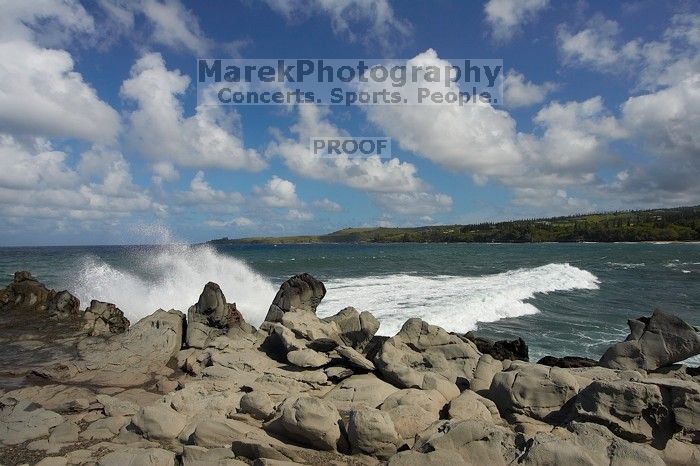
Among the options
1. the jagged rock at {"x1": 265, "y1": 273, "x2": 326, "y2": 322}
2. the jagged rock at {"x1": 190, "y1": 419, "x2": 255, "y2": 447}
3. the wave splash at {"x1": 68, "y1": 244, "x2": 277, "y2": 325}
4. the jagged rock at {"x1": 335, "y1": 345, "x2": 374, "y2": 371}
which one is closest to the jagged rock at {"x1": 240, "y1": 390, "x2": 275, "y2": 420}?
the jagged rock at {"x1": 190, "y1": 419, "x2": 255, "y2": 447}

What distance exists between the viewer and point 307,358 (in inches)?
542

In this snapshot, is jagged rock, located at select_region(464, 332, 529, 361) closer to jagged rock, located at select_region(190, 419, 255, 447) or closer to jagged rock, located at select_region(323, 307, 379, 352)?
jagged rock, located at select_region(323, 307, 379, 352)

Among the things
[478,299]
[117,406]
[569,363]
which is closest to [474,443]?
[569,363]

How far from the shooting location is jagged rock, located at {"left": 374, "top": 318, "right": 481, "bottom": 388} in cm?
1231

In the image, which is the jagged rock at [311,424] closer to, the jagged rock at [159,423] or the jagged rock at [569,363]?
the jagged rock at [159,423]

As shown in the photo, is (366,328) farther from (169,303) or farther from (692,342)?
(169,303)

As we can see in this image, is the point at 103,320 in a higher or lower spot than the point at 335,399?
higher

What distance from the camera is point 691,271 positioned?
5328 centimetres

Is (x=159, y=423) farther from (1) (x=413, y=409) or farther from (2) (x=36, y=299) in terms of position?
(2) (x=36, y=299)

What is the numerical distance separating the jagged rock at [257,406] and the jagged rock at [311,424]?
100 cm

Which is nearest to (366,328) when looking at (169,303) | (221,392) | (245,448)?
(221,392)

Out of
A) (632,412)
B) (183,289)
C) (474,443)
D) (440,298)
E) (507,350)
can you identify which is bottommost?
(440,298)

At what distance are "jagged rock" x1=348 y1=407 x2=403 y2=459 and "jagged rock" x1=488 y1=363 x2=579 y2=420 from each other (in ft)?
9.85

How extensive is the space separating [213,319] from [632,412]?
584 inches
